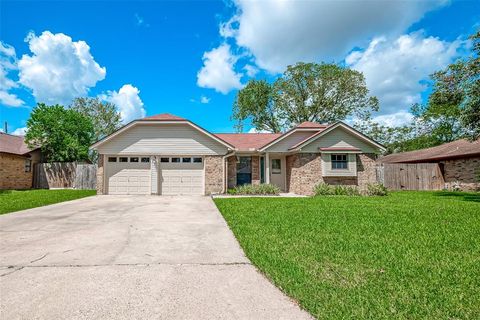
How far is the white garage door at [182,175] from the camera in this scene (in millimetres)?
15312

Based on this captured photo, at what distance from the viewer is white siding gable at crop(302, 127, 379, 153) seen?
15.7 metres

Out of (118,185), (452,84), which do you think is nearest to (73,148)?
(118,185)

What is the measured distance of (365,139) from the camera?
615 inches

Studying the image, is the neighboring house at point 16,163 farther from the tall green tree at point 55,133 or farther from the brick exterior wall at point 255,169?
the brick exterior wall at point 255,169

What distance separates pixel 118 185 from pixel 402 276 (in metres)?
15.3

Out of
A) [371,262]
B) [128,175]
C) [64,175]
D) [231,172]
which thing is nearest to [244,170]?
[231,172]

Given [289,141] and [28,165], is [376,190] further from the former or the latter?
[28,165]

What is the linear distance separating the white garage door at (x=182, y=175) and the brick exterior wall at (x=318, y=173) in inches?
243

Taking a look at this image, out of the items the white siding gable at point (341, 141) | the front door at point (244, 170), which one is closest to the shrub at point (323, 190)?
the white siding gable at point (341, 141)

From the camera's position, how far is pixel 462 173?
18.4 meters

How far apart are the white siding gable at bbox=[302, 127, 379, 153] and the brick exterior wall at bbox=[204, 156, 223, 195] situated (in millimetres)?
6133

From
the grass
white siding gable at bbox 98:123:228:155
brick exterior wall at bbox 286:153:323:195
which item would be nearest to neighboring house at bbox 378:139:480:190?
brick exterior wall at bbox 286:153:323:195

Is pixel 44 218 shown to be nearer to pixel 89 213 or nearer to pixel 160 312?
pixel 89 213

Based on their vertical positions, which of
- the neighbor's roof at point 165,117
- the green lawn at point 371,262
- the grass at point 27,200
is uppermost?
the neighbor's roof at point 165,117
